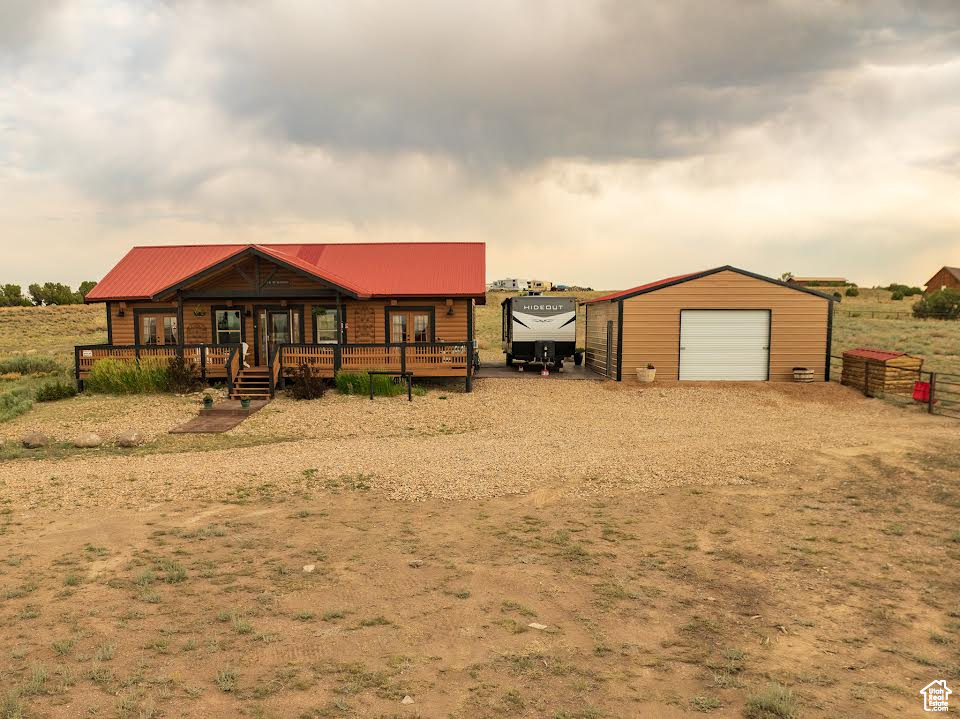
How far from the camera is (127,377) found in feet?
65.1

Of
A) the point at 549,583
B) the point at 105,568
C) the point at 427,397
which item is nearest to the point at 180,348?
the point at 427,397

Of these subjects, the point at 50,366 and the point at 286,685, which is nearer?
the point at 286,685

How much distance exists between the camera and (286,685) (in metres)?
→ 4.71

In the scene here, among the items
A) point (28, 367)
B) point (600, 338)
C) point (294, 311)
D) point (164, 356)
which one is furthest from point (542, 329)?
point (28, 367)

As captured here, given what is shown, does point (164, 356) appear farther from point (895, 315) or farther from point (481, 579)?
point (895, 315)

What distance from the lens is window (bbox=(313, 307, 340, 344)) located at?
23219 millimetres

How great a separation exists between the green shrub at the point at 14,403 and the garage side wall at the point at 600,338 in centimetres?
1863

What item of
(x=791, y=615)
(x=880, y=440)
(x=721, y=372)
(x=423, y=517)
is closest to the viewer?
(x=791, y=615)

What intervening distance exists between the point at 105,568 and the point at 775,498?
9.06 meters

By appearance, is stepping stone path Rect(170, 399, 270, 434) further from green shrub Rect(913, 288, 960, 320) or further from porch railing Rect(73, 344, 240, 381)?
green shrub Rect(913, 288, 960, 320)

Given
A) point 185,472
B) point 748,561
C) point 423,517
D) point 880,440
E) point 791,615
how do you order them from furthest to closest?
1. point 880,440
2. point 185,472
3. point 423,517
4. point 748,561
5. point 791,615

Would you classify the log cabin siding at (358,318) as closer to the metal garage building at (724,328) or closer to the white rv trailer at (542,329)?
the white rv trailer at (542,329)

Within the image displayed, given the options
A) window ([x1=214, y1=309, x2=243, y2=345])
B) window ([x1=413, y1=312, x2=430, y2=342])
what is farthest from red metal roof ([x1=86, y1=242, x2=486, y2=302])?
window ([x1=214, y1=309, x2=243, y2=345])

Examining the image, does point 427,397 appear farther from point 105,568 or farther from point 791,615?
point 791,615
